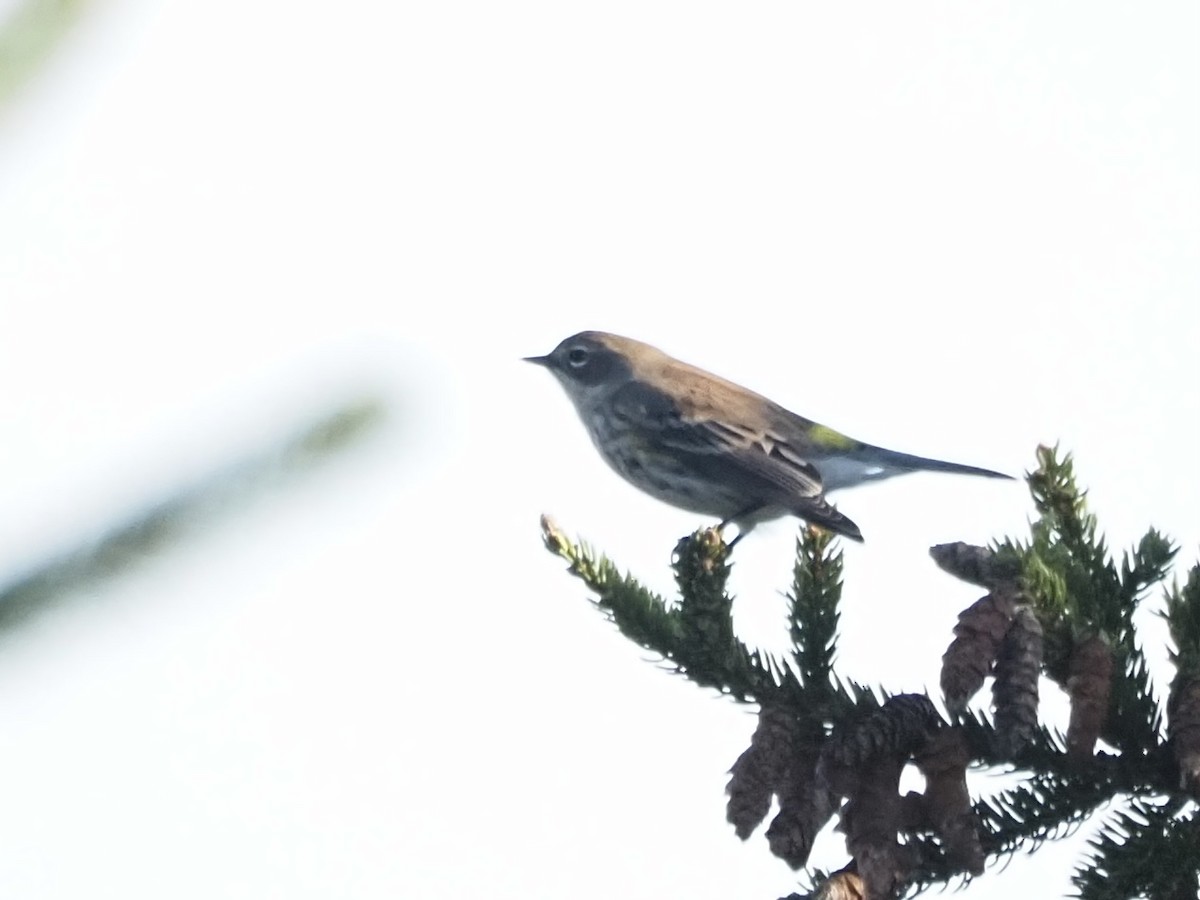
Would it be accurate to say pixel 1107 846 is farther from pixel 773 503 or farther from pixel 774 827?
pixel 773 503

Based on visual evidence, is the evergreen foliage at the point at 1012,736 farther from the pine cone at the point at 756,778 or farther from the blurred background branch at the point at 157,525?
the blurred background branch at the point at 157,525

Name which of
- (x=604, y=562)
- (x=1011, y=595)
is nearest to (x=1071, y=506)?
(x=1011, y=595)

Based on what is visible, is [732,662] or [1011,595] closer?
[1011,595]

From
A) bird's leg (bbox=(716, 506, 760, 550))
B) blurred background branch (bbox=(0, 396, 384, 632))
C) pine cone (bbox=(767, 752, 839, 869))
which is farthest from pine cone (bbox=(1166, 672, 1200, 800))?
bird's leg (bbox=(716, 506, 760, 550))

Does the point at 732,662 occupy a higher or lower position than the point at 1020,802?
higher

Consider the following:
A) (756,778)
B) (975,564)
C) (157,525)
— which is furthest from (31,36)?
(975,564)

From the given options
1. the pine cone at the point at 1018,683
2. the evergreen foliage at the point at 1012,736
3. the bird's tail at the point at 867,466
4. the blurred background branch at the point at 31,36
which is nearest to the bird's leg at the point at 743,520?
the bird's tail at the point at 867,466

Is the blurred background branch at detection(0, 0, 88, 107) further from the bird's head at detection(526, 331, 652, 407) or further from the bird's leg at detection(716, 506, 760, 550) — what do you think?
the bird's head at detection(526, 331, 652, 407)
